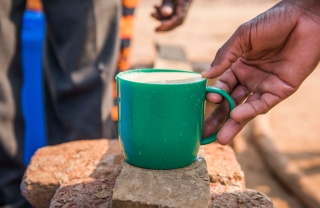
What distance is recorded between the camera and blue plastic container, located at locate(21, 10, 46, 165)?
253 centimetres

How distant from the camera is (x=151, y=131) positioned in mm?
1267

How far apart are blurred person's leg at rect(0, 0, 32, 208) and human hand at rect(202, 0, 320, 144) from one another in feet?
2.83

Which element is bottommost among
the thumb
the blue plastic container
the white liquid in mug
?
the blue plastic container

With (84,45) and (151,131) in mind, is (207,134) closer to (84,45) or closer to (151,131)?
(151,131)

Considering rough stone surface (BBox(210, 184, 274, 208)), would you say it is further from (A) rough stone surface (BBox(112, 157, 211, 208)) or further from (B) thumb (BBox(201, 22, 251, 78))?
(B) thumb (BBox(201, 22, 251, 78))

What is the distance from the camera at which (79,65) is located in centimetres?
211

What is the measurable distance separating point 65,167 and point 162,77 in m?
0.46

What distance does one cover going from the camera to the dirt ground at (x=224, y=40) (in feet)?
9.53

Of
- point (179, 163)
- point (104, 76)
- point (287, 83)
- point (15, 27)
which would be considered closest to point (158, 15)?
point (104, 76)

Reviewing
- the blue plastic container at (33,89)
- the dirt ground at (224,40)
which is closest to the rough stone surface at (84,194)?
the blue plastic container at (33,89)

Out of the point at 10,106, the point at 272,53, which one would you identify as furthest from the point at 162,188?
the point at 10,106

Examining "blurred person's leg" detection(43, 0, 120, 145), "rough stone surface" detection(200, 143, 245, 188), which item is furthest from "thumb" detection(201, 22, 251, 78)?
"blurred person's leg" detection(43, 0, 120, 145)

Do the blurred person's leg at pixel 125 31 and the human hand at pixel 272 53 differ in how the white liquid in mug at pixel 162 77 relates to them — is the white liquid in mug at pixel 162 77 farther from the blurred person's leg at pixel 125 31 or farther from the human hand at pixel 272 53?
the blurred person's leg at pixel 125 31

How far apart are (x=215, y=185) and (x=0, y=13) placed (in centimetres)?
103
